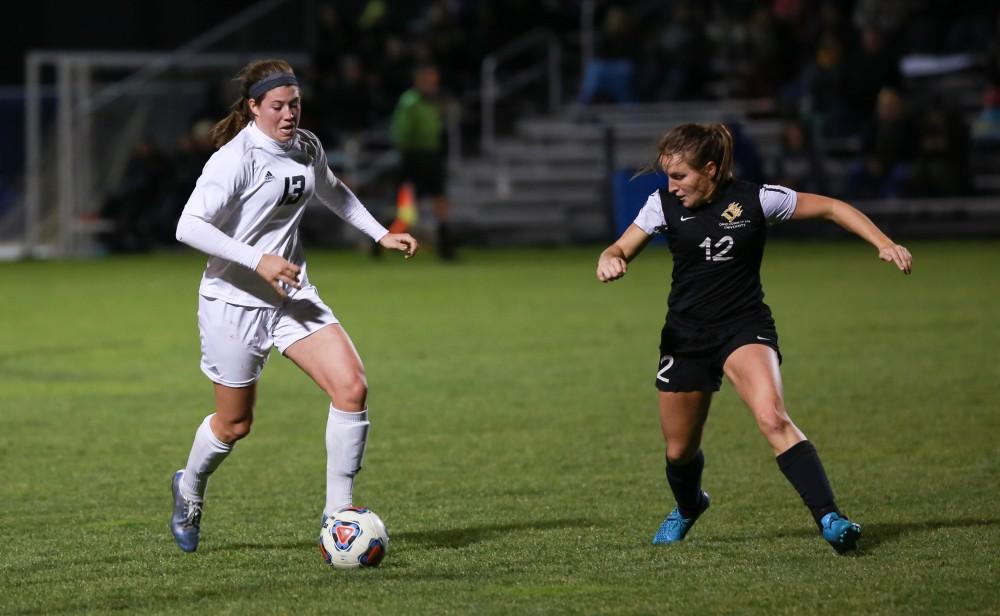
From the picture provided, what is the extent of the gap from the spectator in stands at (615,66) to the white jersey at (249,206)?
68.9ft

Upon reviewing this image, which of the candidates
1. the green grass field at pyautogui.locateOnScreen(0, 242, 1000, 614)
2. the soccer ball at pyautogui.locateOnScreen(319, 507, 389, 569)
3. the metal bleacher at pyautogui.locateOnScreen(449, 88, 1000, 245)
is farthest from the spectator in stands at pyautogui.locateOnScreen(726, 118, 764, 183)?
the soccer ball at pyautogui.locateOnScreen(319, 507, 389, 569)

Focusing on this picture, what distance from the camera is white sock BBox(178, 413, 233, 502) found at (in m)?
6.42

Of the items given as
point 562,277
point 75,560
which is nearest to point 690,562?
point 75,560

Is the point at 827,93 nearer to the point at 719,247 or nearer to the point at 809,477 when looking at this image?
the point at 719,247

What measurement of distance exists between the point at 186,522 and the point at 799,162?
19.7 m

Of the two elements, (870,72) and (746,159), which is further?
(870,72)

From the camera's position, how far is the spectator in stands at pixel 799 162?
80.3 feet

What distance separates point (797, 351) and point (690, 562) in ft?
22.9

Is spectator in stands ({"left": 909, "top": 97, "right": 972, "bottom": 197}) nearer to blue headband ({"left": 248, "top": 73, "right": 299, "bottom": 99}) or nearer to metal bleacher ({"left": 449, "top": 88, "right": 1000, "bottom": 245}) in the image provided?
metal bleacher ({"left": 449, "top": 88, "right": 1000, "bottom": 245})

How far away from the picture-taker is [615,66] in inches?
1067

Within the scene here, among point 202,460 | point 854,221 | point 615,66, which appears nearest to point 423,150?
point 615,66

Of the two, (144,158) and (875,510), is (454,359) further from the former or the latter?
(144,158)

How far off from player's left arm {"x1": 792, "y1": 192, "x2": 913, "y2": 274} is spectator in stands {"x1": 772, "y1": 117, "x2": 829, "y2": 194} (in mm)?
18133

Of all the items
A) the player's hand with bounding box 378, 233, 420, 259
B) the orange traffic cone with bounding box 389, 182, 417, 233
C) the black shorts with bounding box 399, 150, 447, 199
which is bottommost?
the orange traffic cone with bounding box 389, 182, 417, 233
